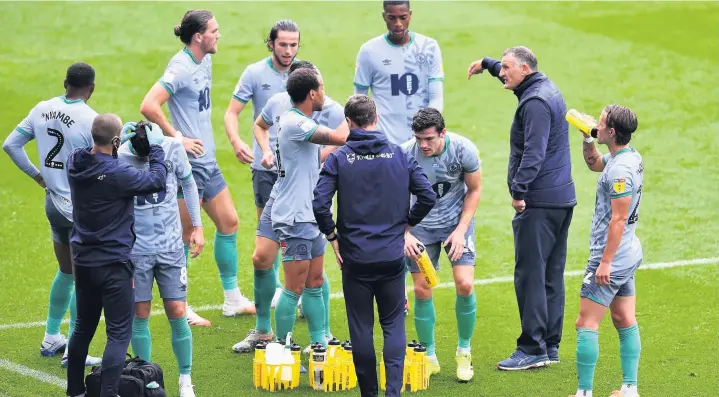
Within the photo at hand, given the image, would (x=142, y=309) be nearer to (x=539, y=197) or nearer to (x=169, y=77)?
(x=169, y=77)

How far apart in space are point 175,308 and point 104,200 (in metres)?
1.01

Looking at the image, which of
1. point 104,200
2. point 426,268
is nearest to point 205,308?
point 426,268

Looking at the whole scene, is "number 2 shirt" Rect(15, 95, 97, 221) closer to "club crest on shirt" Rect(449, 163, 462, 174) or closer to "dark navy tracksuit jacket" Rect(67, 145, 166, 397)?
"dark navy tracksuit jacket" Rect(67, 145, 166, 397)

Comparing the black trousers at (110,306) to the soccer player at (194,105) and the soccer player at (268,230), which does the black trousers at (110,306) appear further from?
the soccer player at (194,105)

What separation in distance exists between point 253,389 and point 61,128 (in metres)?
2.37

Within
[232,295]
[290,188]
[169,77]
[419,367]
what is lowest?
[419,367]

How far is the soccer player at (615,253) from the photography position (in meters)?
7.78

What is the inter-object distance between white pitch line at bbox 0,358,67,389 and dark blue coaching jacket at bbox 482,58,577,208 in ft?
11.8

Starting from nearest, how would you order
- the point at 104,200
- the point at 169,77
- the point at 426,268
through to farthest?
the point at 104,200 → the point at 426,268 → the point at 169,77

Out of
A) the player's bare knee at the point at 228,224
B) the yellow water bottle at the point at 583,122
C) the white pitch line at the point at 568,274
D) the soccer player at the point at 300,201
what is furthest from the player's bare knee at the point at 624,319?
the player's bare knee at the point at 228,224

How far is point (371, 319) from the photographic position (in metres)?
7.87

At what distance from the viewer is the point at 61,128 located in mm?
8711

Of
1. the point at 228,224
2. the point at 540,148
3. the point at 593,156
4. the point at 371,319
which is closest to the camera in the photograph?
the point at 371,319

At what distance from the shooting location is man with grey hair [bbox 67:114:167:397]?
746 centimetres
